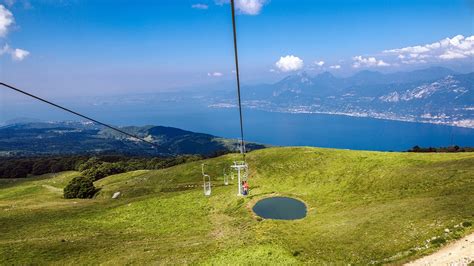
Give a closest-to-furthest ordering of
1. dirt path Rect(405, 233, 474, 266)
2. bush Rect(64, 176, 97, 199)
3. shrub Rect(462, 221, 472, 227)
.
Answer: dirt path Rect(405, 233, 474, 266) → shrub Rect(462, 221, 472, 227) → bush Rect(64, 176, 97, 199)

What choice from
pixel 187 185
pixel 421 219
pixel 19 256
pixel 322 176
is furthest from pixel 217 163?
pixel 421 219

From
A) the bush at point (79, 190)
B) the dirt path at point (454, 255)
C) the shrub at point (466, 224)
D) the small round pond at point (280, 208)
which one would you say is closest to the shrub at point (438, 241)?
the dirt path at point (454, 255)

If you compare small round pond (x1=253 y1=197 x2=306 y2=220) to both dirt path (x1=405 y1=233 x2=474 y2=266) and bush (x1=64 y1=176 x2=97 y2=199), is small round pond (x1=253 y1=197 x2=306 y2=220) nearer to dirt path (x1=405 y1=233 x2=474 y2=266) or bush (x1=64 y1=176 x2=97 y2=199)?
dirt path (x1=405 y1=233 x2=474 y2=266)

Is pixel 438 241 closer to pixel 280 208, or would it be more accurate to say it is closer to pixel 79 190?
pixel 280 208

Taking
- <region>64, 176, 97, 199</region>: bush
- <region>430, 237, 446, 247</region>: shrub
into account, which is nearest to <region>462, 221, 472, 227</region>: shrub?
<region>430, 237, 446, 247</region>: shrub

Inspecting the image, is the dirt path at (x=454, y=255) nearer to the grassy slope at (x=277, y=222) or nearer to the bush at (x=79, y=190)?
the grassy slope at (x=277, y=222)

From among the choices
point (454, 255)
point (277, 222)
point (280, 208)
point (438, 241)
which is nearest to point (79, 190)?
point (280, 208)
